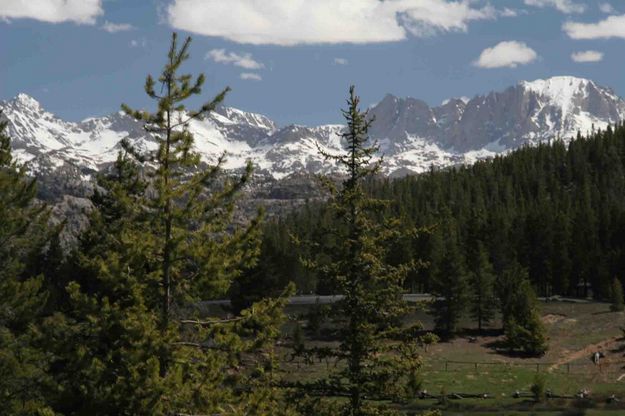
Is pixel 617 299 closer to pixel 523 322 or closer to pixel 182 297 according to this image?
pixel 523 322

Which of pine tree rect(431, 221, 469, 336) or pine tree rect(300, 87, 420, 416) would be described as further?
pine tree rect(431, 221, 469, 336)

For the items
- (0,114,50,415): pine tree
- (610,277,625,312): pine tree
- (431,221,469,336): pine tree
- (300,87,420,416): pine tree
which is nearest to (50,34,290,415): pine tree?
(300,87,420,416): pine tree

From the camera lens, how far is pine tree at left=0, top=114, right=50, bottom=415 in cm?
2669

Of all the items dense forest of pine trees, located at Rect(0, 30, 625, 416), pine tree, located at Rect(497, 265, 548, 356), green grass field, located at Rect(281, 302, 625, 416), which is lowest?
green grass field, located at Rect(281, 302, 625, 416)

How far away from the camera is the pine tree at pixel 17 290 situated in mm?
26688

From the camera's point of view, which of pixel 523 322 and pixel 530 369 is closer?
pixel 530 369

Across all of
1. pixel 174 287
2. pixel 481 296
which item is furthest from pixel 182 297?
pixel 481 296

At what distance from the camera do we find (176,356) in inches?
691

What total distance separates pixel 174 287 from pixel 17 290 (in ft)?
46.4

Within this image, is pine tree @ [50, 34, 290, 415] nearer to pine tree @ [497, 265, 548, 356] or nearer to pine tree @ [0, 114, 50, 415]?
pine tree @ [0, 114, 50, 415]

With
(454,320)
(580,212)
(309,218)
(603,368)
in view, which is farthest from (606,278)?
(309,218)

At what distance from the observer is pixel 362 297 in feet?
72.4

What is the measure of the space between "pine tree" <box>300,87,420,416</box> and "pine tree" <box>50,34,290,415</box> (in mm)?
3419

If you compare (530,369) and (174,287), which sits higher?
(174,287)
